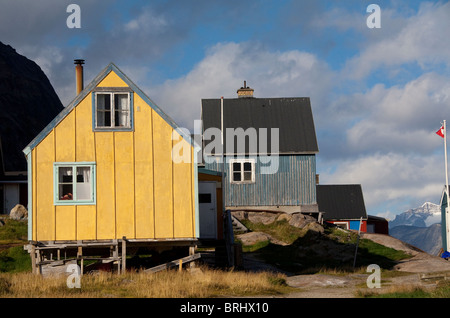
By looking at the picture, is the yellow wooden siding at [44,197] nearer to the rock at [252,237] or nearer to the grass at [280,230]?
the rock at [252,237]

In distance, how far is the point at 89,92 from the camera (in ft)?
79.3

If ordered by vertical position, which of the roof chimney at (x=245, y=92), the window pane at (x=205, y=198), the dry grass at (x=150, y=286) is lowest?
the dry grass at (x=150, y=286)

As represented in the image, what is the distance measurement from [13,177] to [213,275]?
1356 inches

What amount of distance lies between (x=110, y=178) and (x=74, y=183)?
1310mm

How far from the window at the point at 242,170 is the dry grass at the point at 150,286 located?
21357 mm

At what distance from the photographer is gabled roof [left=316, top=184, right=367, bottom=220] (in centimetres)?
6166

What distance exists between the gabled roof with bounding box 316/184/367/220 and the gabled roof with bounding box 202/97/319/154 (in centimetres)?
1601

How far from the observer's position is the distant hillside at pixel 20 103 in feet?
254

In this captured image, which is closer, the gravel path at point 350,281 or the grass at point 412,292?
the grass at point 412,292

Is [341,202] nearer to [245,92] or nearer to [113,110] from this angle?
[245,92]

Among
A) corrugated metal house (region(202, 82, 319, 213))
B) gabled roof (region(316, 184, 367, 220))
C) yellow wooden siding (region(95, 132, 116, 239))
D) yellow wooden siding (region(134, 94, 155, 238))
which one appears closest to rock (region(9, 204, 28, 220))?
corrugated metal house (region(202, 82, 319, 213))

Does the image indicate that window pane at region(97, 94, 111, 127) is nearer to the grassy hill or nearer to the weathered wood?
the weathered wood

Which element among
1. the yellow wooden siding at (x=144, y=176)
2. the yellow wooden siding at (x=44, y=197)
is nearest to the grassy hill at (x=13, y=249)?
the yellow wooden siding at (x=44, y=197)
